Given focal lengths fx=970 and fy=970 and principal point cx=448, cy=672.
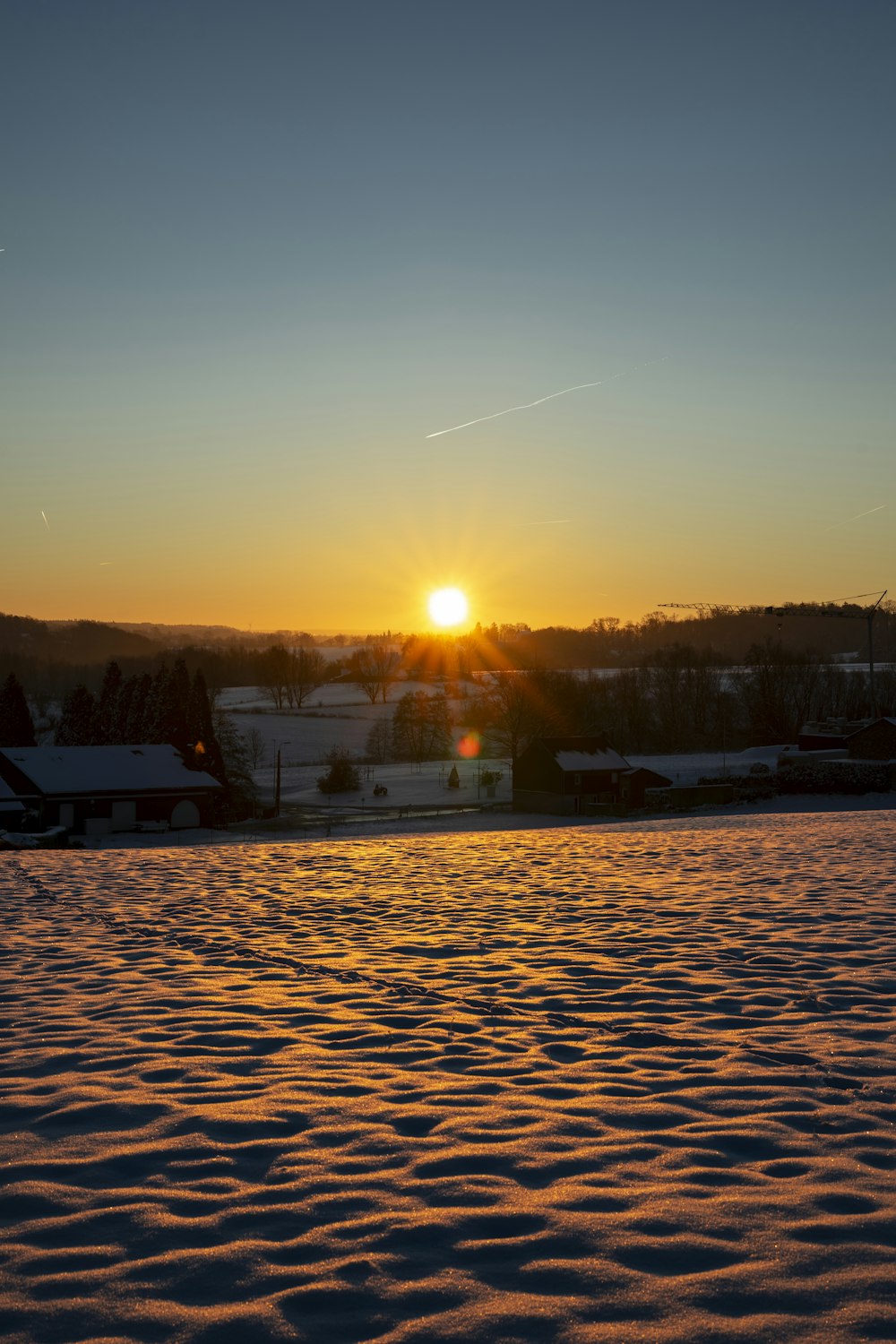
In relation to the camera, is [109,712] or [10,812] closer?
[10,812]

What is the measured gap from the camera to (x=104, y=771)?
4875cm

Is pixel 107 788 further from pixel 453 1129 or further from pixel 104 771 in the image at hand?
pixel 453 1129

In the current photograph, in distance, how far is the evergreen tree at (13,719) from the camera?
57969 mm

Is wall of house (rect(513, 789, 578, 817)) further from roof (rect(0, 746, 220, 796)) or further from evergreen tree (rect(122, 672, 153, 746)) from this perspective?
evergreen tree (rect(122, 672, 153, 746))

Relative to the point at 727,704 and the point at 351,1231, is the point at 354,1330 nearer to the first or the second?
the point at 351,1231

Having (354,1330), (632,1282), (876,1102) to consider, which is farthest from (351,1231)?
(876,1102)

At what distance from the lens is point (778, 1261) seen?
3.69 meters

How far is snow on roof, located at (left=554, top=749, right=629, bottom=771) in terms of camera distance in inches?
2235

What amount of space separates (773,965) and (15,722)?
57823 mm

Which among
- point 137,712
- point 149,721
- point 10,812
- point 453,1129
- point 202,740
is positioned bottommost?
point 10,812

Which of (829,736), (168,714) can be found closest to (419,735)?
(168,714)

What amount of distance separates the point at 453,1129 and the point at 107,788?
151 feet

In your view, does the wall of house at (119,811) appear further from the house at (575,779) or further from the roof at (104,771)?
the house at (575,779)

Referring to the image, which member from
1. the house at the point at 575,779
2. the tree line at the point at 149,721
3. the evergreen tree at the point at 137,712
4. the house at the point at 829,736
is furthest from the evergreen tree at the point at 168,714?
the house at the point at 829,736
